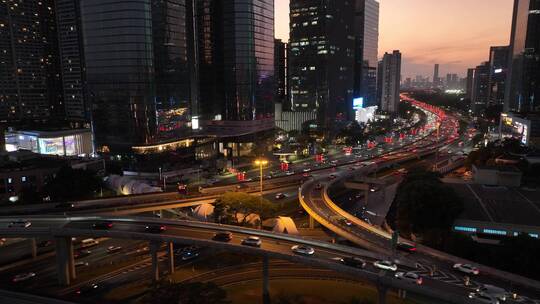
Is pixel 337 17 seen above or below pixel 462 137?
above

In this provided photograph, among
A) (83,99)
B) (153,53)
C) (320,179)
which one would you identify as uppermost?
(153,53)

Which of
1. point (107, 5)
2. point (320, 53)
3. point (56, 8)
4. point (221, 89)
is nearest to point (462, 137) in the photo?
point (320, 53)

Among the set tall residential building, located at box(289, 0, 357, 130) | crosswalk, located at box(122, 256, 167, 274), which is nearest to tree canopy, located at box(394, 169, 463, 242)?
crosswalk, located at box(122, 256, 167, 274)

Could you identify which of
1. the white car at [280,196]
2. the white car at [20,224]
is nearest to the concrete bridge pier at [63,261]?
the white car at [20,224]

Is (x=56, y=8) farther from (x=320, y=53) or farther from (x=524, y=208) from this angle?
(x=524, y=208)

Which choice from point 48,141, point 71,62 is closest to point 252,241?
point 48,141

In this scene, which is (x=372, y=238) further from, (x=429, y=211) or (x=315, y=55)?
(x=315, y=55)
